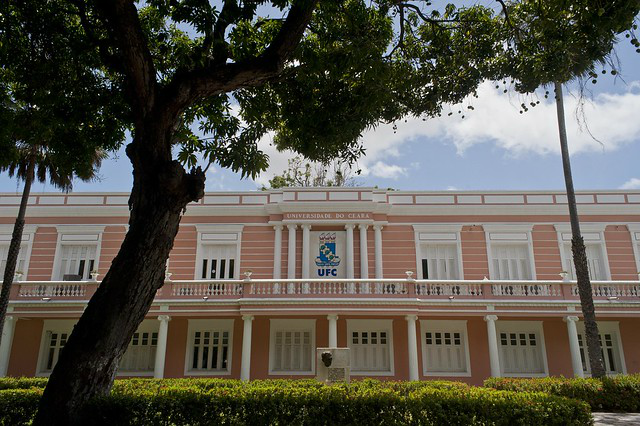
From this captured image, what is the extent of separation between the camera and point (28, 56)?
922 cm

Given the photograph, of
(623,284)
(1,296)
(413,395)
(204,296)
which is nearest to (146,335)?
(204,296)

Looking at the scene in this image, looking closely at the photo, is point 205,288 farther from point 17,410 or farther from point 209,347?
point 17,410

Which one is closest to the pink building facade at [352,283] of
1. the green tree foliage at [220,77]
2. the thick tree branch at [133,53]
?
the green tree foliage at [220,77]

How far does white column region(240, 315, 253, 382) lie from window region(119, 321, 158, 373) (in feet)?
12.8

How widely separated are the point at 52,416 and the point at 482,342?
16.4m

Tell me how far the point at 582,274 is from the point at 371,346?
25.8 ft

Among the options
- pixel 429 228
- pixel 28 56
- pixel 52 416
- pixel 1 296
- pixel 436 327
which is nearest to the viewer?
pixel 52 416

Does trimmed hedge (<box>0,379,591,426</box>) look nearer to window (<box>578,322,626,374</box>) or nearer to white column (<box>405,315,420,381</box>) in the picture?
white column (<box>405,315,420,381</box>)

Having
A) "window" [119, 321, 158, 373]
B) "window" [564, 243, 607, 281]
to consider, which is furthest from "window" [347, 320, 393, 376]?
"window" [564, 243, 607, 281]

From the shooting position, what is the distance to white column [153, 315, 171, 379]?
17906 millimetres

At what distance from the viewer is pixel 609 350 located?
19172 millimetres

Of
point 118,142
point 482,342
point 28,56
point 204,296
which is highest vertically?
point 28,56

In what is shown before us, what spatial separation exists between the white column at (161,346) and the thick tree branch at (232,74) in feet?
42.6

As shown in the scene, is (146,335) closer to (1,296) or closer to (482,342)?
(1,296)
